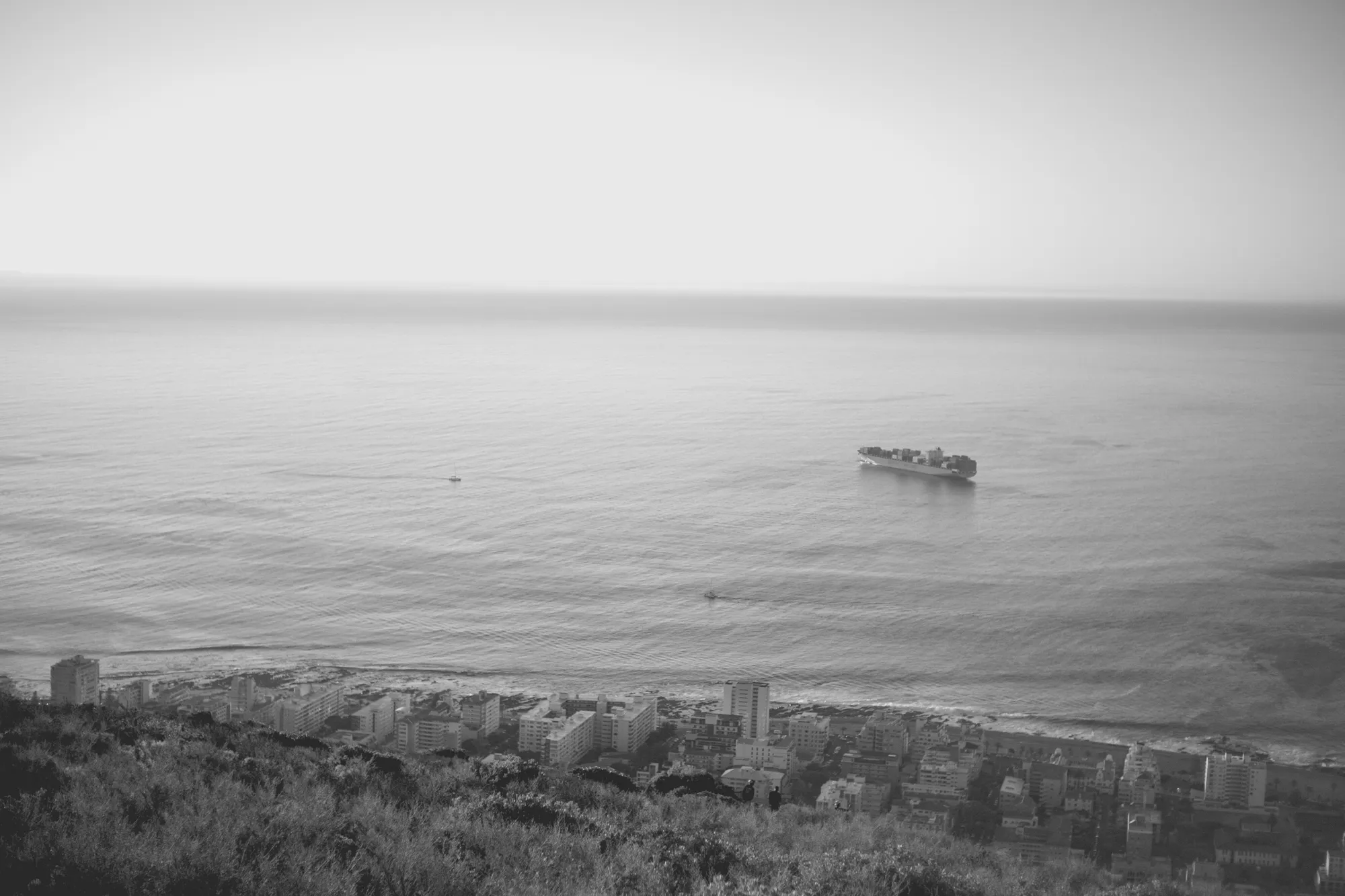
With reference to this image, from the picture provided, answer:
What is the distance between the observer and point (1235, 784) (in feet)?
52.1

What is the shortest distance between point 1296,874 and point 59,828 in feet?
43.4

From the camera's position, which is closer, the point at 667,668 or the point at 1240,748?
the point at 1240,748

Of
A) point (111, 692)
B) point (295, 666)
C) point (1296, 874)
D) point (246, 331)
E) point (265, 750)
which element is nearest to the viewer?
point (265, 750)

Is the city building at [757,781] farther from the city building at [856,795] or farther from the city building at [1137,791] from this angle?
the city building at [1137,791]

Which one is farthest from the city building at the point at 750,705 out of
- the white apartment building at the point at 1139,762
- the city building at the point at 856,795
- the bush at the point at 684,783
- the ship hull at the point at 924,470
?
the ship hull at the point at 924,470

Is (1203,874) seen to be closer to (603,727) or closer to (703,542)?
(603,727)

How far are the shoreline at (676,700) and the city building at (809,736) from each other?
3.93ft

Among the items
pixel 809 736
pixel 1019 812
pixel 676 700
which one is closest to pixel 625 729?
pixel 676 700

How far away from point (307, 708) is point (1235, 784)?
14721 mm

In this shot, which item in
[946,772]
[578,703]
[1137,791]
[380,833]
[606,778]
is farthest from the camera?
[578,703]

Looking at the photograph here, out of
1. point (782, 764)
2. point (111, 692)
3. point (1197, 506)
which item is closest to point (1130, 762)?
point (782, 764)

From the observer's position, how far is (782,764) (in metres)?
16.9

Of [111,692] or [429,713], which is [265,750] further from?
[111,692]

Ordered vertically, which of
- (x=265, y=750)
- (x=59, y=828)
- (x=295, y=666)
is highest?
(x=59, y=828)
